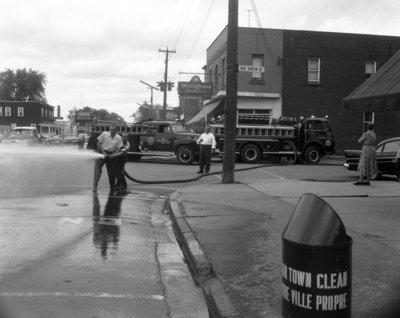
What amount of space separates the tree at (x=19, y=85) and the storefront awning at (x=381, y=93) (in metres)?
101

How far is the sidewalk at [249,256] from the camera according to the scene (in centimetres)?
452

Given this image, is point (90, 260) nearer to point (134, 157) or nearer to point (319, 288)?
point (319, 288)

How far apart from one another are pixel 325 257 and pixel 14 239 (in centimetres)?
505

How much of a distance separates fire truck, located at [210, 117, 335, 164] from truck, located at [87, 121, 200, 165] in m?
1.79

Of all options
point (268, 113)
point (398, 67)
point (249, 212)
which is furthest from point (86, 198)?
point (268, 113)

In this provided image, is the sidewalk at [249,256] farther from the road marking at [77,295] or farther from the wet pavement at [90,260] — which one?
the road marking at [77,295]

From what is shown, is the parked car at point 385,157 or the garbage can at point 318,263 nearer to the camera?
the garbage can at point 318,263

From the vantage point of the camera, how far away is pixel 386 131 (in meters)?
30.8

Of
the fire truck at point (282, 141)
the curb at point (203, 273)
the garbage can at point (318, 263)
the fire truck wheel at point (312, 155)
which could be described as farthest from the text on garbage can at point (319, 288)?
the fire truck wheel at point (312, 155)

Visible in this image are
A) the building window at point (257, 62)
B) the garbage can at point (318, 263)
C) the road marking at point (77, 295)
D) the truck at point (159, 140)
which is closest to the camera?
the garbage can at point (318, 263)

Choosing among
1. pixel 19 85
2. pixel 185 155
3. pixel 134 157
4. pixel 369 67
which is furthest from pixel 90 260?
pixel 19 85

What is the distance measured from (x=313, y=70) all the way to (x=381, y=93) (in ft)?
77.2

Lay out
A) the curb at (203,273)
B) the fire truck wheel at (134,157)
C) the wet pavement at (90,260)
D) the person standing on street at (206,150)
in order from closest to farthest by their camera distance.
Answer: the curb at (203,273) → the wet pavement at (90,260) → the person standing on street at (206,150) → the fire truck wheel at (134,157)

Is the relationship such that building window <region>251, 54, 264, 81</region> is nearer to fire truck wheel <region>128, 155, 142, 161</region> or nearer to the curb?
fire truck wheel <region>128, 155, 142, 161</region>
